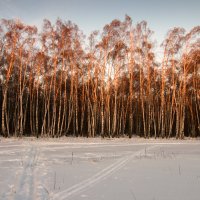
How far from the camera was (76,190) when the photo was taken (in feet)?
18.6

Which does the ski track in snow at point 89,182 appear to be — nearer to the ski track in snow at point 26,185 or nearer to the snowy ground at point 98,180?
the snowy ground at point 98,180

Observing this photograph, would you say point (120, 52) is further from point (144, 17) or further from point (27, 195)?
point (27, 195)

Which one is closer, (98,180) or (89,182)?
(89,182)

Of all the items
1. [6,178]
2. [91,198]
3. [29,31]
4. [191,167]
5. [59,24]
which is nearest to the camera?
[91,198]

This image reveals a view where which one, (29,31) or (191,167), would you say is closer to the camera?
(191,167)

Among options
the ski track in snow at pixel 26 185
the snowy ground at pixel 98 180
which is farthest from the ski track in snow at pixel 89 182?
the ski track in snow at pixel 26 185

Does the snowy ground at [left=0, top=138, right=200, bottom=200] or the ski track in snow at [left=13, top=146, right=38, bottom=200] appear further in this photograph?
the snowy ground at [left=0, top=138, right=200, bottom=200]

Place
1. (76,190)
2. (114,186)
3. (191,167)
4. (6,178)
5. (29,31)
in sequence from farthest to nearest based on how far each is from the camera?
(29,31) → (191,167) → (6,178) → (114,186) → (76,190)

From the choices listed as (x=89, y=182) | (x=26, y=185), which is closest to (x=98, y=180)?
(x=89, y=182)

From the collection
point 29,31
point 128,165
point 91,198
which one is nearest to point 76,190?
point 91,198

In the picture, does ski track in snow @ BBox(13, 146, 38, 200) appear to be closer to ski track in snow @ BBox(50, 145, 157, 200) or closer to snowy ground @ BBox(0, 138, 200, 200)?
snowy ground @ BBox(0, 138, 200, 200)

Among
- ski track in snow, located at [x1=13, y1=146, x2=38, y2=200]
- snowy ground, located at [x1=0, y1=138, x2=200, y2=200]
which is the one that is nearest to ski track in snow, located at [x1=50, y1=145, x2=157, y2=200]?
snowy ground, located at [x1=0, y1=138, x2=200, y2=200]

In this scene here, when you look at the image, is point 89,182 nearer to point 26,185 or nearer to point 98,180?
point 98,180

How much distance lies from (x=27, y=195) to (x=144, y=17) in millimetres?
23966
